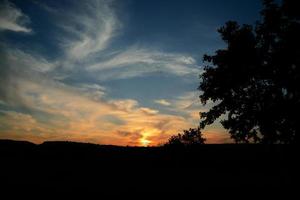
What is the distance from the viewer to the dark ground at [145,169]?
557cm

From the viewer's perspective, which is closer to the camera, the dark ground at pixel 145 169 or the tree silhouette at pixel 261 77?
the dark ground at pixel 145 169

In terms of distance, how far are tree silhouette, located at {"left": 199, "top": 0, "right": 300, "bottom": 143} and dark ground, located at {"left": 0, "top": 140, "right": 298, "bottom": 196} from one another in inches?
619

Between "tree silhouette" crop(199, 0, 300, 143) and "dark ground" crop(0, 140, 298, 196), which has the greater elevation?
"tree silhouette" crop(199, 0, 300, 143)

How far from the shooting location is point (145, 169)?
20.2ft

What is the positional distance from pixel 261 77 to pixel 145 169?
1877cm

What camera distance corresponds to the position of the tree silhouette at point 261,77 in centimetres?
2092

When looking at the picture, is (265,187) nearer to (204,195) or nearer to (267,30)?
(204,195)

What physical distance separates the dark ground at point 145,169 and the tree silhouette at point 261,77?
1573 cm

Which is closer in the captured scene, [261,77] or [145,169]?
[145,169]

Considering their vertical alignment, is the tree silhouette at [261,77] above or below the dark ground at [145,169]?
above

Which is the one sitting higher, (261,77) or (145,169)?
(261,77)

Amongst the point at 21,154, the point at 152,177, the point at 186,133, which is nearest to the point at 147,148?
the point at 152,177

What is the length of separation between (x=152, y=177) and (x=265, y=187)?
2.35 metres

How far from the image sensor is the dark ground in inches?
219
